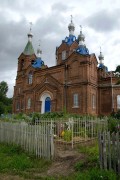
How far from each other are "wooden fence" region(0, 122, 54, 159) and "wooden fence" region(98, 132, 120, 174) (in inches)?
102

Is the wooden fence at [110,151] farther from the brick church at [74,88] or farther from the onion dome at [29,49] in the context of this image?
the onion dome at [29,49]

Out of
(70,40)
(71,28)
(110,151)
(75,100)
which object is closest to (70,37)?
(70,40)

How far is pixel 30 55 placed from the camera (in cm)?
3734

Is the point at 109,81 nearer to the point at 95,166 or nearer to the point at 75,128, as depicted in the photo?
the point at 75,128

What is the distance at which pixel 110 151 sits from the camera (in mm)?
6465

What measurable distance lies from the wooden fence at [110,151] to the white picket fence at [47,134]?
8.51 feet

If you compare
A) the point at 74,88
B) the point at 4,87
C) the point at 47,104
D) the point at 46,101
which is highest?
the point at 4,87

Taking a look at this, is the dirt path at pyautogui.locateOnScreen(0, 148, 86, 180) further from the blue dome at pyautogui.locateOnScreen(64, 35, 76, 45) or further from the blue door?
the blue dome at pyautogui.locateOnScreen(64, 35, 76, 45)

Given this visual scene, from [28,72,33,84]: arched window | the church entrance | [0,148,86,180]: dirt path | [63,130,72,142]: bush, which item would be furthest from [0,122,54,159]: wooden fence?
[28,72,33,84]: arched window

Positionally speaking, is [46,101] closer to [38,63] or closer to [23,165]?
[38,63]

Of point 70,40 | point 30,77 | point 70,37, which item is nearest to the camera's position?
point 30,77

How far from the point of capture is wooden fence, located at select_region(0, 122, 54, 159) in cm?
883

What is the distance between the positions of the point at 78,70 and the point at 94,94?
138 inches

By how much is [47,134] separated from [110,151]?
309 centimetres
